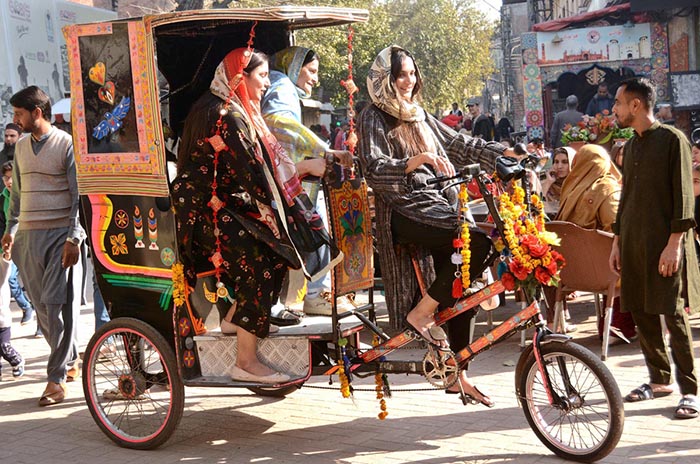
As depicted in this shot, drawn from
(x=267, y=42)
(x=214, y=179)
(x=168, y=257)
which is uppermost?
(x=267, y=42)

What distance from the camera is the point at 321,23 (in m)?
6.08

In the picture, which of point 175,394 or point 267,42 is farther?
point 267,42

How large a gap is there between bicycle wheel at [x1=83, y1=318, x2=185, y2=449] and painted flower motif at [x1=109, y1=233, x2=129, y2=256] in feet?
1.30

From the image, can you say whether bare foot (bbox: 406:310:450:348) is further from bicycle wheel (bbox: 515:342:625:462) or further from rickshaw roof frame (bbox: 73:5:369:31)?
rickshaw roof frame (bbox: 73:5:369:31)

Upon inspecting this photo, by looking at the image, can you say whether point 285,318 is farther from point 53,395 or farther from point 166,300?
point 53,395

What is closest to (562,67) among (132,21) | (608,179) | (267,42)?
(608,179)

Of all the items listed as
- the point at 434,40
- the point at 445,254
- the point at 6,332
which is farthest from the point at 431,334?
the point at 434,40

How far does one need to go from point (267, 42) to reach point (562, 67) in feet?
64.4

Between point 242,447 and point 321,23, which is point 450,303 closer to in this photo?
point 242,447

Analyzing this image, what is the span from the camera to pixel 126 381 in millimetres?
5891

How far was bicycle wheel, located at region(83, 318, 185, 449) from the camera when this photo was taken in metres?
5.74

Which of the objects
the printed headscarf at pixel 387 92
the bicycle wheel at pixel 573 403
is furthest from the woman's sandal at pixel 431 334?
the printed headscarf at pixel 387 92

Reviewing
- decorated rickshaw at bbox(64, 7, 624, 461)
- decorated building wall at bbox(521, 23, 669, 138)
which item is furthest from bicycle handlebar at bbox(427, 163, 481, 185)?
decorated building wall at bbox(521, 23, 669, 138)

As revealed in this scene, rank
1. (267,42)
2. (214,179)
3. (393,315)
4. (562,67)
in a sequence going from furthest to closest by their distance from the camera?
(562,67) → (267,42) → (393,315) → (214,179)
